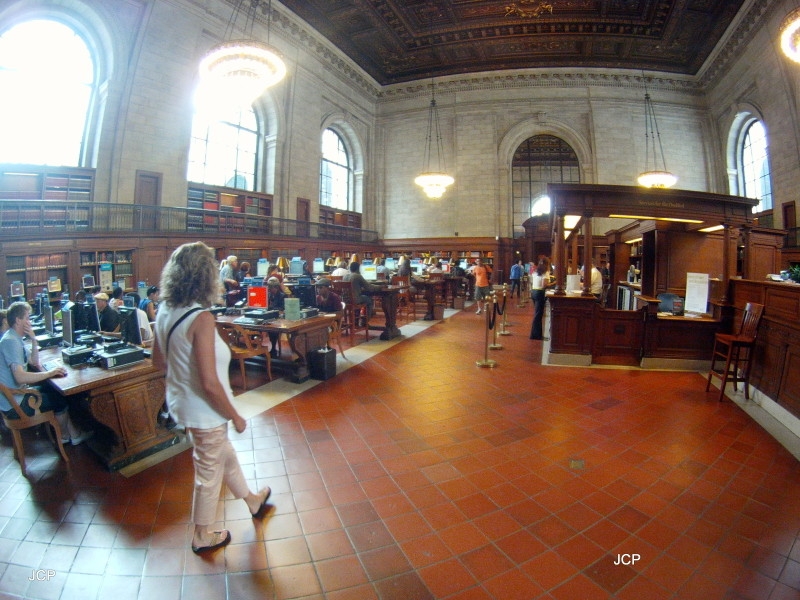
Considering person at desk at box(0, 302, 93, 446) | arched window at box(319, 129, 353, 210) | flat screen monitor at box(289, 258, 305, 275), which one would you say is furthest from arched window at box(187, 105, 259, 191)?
person at desk at box(0, 302, 93, 446)

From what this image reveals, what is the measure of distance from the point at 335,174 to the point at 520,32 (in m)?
8.99

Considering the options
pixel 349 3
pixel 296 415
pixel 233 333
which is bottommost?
pixel 296 415

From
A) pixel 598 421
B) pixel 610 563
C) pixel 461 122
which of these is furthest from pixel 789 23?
pixel 461 122

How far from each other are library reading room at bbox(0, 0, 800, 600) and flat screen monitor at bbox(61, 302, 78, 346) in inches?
2.0

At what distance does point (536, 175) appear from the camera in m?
23.1

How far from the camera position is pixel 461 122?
16203 mm

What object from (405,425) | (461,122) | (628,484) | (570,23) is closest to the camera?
(628,484)

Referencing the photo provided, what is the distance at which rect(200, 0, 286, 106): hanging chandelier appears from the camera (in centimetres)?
673

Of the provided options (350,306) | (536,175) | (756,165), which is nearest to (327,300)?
(350,306)

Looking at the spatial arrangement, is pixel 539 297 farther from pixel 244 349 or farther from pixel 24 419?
pixel 24 419

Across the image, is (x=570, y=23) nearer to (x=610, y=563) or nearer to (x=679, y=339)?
(x=679, y=339)

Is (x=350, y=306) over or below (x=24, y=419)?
over

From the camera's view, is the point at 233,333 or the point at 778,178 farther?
the point at 778,178

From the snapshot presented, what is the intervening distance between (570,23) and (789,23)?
8448 mm
